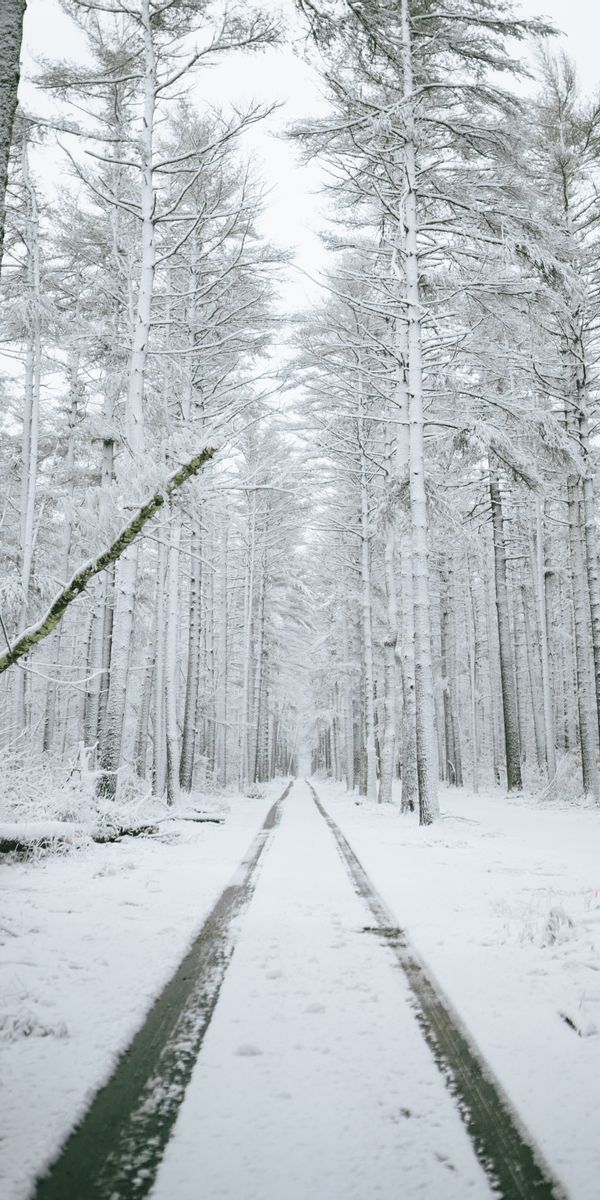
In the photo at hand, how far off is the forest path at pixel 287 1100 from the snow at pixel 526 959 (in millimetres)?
119

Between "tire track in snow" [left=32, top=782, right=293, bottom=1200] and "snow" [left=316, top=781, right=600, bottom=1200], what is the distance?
1006 mm

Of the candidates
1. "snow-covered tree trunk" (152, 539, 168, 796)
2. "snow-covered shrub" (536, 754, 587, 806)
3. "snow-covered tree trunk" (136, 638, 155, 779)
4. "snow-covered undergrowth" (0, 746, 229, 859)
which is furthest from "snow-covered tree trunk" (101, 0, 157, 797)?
"snow-covered tree trunk" (136, 638, 155, 779)

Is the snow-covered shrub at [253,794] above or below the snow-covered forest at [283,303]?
below

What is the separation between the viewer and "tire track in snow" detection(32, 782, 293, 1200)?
1.44 metres

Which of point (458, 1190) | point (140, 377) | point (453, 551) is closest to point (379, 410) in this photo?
point (453, 551)

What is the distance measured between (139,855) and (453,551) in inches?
752

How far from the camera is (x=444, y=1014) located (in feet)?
8.05

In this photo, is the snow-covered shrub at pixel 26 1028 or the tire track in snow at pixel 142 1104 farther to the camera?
the snow-covered shrub at pixel 26 1028

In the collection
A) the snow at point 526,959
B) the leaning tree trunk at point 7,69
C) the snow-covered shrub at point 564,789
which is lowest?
the snow-covered shrub at point 564,789

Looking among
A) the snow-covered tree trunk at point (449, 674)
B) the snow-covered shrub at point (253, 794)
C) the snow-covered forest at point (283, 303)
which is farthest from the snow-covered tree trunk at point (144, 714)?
the snow-covered tree trunk at point (449, 674)

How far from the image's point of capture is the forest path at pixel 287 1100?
1.45 m

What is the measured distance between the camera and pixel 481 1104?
71.3 inches

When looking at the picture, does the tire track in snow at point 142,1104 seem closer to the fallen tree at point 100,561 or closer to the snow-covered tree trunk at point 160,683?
the fallen tree at point 100,561

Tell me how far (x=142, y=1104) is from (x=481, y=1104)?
0.99 m
